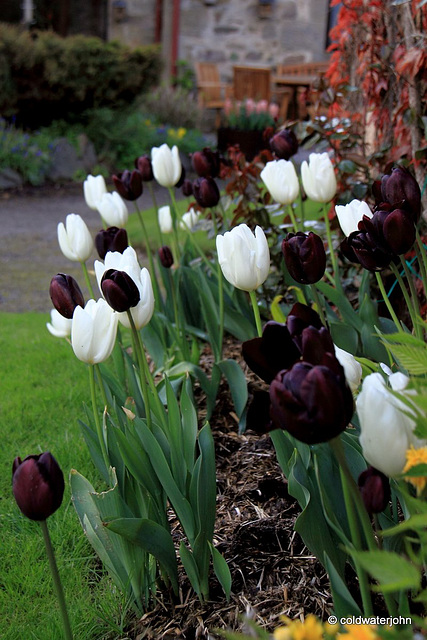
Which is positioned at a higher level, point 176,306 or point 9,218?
point 176,306

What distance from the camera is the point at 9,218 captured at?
6.96 metres

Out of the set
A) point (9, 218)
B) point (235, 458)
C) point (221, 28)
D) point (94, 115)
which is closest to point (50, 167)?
point (94, 115)

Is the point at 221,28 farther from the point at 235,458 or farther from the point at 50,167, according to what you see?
the point at 235,458

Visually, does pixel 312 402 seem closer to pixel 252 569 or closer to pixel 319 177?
pixel 252 569

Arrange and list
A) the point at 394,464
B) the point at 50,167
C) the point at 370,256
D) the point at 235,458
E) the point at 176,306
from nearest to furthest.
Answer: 1. the point at 394,464
2. the point at 370,256
3. the point at 235,458
4. the point at 176,306
5. the point at 50,167

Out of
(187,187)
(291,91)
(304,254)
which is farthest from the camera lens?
(291,91)

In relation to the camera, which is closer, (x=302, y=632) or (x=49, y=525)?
(x=302, y=632)

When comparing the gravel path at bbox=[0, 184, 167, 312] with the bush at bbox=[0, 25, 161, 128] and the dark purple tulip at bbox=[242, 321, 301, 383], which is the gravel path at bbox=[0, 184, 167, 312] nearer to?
the bush at bbox=[0, 25, 161, 128]

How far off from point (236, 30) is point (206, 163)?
11.8m

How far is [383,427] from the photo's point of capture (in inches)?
34.2

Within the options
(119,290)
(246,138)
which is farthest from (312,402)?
(246,138)

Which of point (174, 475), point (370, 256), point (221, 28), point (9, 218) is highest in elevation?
point (221, 28)

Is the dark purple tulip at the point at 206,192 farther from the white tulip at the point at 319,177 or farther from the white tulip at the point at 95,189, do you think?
the white tulip at the point at 95,189

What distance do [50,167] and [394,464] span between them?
27.9 feet
